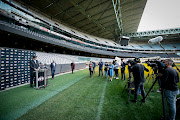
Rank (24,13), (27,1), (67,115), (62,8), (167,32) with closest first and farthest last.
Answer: (67,115), (24,13), (27,1), (62,8), (167,32)

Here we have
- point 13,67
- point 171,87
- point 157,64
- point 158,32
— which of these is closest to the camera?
point 171,87

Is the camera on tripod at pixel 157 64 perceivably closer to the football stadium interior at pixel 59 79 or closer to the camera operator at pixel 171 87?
the football stadium interior at pixel 59 79

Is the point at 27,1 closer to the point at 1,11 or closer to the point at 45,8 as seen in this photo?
the point at 45,8

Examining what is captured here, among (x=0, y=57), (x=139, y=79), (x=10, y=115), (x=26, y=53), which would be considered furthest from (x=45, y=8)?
(x=139, y=79)

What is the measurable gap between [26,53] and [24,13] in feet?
→ 34.7

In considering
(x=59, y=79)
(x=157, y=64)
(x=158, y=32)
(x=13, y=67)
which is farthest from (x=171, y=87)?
(x=158, y=32)

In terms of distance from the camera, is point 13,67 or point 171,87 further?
point 13,67

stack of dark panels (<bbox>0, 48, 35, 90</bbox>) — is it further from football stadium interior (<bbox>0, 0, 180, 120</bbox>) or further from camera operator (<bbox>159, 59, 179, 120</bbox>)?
camera operator (<bbox>159, 59, 179, 120</bbox>)

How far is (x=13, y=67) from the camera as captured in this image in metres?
4.71

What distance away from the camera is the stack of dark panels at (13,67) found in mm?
4219

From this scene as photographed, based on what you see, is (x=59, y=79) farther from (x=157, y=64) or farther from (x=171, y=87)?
(x=171, y=87)

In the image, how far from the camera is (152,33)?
26.8m

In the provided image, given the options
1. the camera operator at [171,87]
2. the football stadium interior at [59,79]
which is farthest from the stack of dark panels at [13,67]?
the camera operator at [171,87]

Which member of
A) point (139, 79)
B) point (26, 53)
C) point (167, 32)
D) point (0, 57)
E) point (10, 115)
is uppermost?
point (167, 32)
